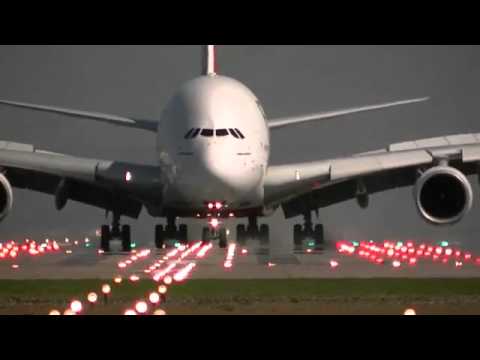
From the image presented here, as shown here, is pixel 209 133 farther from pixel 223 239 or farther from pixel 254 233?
pixel 254 233

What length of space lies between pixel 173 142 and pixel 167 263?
4972mm

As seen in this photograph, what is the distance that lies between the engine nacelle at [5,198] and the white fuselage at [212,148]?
421 centimetres

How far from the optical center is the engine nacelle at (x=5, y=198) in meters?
31.3

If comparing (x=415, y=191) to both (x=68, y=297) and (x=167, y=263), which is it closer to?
(x=167, y=263)

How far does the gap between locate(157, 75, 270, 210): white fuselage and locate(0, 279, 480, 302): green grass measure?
9.43 m

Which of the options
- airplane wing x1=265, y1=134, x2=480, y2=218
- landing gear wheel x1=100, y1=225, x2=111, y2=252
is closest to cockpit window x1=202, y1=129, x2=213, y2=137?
airplane wing x1=265, y1=134, x2=480, y2=218

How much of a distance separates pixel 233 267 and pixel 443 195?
758cm

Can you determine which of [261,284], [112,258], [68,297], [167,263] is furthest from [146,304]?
[112,258]

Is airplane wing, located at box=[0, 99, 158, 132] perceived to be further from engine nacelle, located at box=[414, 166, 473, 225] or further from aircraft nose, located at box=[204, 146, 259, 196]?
engine nacelle, located at box=[414, 166, 473, 225]

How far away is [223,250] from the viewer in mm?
35406

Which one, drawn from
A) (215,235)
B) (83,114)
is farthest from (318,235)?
(83,114)

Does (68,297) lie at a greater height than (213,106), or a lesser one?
lesser

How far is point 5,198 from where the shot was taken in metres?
31.5

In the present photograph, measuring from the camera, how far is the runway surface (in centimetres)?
2433
